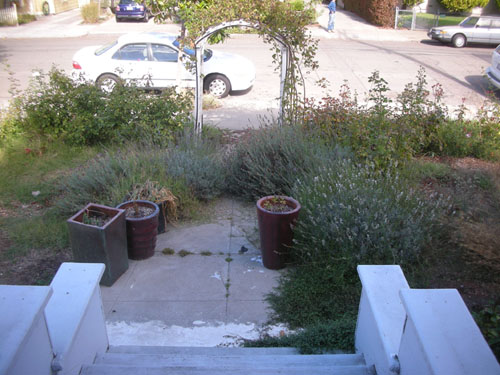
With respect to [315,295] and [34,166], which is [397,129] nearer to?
[315,295]

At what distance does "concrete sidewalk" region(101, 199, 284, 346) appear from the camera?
3.88 meters

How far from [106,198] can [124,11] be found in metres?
26.7

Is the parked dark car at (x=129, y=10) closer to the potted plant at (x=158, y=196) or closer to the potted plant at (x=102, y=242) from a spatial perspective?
the potted plant at (x=158, y=196)

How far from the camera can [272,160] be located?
21.4ft

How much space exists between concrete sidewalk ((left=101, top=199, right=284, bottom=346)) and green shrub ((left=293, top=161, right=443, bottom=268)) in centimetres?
62

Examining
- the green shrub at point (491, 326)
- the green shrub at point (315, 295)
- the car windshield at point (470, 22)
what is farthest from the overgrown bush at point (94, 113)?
the car windshield at point (470, 22)

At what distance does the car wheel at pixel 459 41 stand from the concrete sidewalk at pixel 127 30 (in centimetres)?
265

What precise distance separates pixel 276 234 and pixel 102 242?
1727 mm

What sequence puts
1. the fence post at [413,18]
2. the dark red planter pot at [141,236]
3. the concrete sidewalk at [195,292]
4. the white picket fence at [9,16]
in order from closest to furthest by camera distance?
the concrete sidewalk at [195,292] → the dark red planter pot at [141,236] → the fence post at [413,18] → the white picket fence at [9,16]

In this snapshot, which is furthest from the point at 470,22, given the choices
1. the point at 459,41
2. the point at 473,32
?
the point at 459,41

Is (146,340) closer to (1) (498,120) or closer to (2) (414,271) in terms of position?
(2) (414,271)

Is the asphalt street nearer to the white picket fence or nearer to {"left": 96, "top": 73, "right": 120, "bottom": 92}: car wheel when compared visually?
{"left": 96, "top": 73, "right": 120, "bottom": 92}: car wheel

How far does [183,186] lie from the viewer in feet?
20.2

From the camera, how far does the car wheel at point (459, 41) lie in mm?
22453
